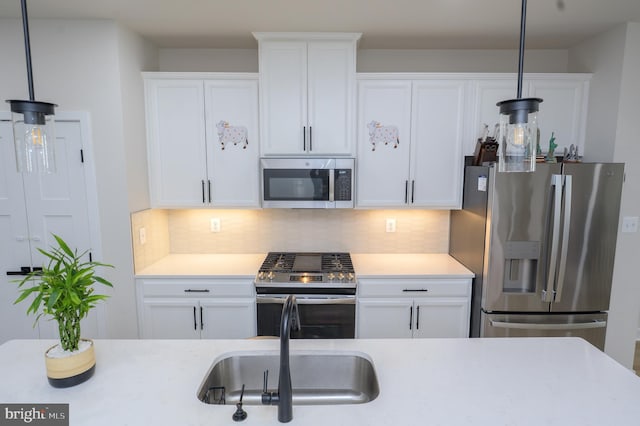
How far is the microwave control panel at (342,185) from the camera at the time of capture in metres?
2.72

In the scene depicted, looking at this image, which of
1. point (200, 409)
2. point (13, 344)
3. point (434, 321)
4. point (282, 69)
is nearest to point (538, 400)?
point (200, 409)

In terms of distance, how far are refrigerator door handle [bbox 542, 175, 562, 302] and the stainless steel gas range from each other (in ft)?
4.34

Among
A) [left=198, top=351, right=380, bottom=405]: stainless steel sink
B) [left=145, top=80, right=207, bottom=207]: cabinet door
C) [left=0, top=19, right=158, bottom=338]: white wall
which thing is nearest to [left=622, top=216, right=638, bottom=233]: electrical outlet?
[left=198, top=351, right=380, bottom=405]: stainless steel sink

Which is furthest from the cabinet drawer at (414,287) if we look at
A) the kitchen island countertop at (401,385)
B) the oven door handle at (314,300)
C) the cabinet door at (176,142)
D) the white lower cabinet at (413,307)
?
the cabinet door at (176,142)

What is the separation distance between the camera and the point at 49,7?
2203 millimetres

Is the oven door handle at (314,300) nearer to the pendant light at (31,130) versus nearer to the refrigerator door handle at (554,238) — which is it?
the refrigerator door handle at (554,238)

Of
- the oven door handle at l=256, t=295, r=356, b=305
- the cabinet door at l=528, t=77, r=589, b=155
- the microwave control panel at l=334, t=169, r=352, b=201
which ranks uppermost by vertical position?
the cabinet door at l=528, t=77, r=589, b=155

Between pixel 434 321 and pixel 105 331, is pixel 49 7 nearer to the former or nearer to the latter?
pixel 105 331

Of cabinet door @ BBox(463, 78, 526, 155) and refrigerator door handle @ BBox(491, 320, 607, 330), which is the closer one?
refrigerator door handle @ BBox(491, 320, 607, 330)

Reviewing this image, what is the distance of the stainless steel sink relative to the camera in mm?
1492

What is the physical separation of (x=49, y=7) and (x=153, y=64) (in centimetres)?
79

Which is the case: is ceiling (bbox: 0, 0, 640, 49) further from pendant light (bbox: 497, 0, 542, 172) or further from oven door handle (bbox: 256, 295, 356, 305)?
oven door handle (bbox: 256, 295, 356, 305)

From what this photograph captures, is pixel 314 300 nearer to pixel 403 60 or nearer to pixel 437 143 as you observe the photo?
pixel 437 143

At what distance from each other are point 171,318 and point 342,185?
1.67m
